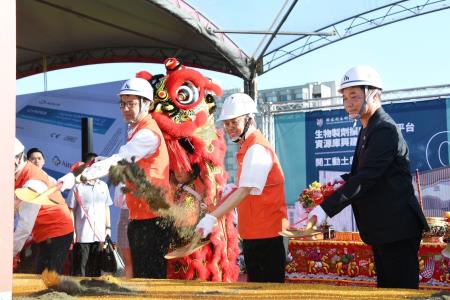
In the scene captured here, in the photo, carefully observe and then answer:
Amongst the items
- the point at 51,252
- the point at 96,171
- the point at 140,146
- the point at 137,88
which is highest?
the point at 137,88

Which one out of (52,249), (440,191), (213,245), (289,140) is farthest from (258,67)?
(52,249)

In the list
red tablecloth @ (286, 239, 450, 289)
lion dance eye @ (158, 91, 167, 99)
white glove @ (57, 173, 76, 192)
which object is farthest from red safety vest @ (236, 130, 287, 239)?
red tablecloth @ (286, 239, 450, 289)

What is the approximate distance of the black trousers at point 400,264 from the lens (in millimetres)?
2062

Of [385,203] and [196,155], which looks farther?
[196,155]

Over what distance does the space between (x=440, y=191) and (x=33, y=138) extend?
200 inches

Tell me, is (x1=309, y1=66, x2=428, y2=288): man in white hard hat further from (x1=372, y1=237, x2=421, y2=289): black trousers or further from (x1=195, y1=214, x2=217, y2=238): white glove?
(x1=195, y1=214, x2=217, y2=238): white glove

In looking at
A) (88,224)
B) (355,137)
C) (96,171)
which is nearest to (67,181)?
(96,171)

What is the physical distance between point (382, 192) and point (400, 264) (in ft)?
0.86

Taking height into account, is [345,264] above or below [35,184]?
below

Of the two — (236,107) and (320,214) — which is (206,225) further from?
(236,107)

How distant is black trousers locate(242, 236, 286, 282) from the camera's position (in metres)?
2.57

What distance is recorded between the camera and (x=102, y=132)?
6945 mm

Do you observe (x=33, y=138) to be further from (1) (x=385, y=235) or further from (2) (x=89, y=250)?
(1) (x=385, y=235)

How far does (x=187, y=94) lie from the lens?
3.77 metres
